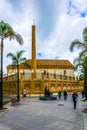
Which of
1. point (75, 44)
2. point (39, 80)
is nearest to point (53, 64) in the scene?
point (39, 80)

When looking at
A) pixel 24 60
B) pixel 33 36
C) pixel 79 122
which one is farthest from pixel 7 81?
pixel 79 122

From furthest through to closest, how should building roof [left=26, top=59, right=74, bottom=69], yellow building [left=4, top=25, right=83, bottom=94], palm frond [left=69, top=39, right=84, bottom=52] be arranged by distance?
building roof [left=26, top=59, right=74, bottom=69] < yellow building [left=4, top=25, right=83, bottom=94] < palm frond [left=69, top=39, right=84, bottom=52]

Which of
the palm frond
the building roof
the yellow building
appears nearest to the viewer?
the palm frond

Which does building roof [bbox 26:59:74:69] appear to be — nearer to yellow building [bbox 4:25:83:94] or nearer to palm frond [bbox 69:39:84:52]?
yellow building [bbox 4:25:83:94]

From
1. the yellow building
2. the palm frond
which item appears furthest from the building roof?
the palm frond

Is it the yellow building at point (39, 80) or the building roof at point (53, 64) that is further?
the building roof at point (53, 64)

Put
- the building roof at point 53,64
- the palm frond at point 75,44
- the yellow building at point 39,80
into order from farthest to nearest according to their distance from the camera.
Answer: the building roof at point 53,64 < the yellow building at point 39,80 < the palm frond at point 75,44

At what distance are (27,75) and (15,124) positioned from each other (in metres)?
58.7

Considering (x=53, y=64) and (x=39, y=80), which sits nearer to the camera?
(x=39, y=80)

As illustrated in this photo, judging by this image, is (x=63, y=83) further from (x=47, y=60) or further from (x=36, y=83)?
(x=47, y=60)

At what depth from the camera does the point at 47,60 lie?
416ft

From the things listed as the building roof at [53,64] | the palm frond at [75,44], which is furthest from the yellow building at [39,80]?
the palm frond at [75,44]

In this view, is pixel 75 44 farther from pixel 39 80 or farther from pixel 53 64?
pixel 53 64

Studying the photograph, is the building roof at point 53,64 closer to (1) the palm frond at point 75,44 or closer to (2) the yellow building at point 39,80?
(2) the yellow building at point 39,80
